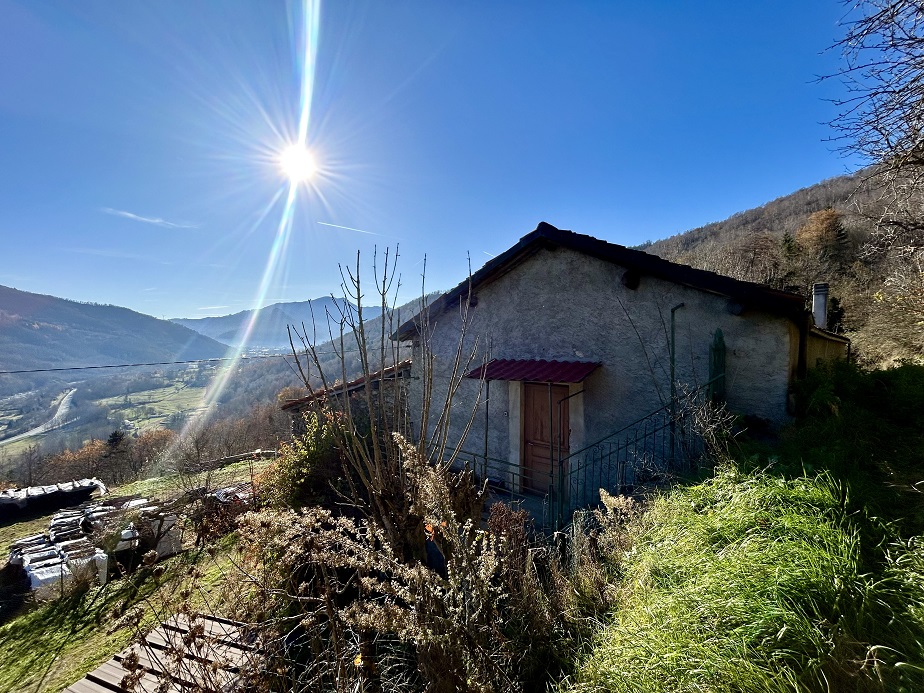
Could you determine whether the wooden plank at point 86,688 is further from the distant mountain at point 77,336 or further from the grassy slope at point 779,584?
the distant mountain at point 77,336

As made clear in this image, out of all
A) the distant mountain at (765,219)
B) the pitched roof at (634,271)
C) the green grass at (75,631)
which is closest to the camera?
the green grass at (75,631)

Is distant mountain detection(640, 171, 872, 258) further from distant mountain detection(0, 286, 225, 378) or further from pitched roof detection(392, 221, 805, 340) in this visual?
distant mountain detection(0, 286, 225, 378)

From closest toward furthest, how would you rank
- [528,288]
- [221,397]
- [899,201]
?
[899,201] → [528,288] → [221,397]

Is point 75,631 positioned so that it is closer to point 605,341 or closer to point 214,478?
point 605,341

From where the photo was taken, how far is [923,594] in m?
2.12

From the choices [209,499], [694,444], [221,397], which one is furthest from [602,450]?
[221,397]

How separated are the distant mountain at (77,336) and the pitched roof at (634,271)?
69697 millimetres

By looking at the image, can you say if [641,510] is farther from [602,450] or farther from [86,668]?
[86,668]

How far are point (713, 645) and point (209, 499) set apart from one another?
8445 millimetres

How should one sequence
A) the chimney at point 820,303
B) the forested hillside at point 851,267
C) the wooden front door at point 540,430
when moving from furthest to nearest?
the chimney at point 820,303 → the wooden front door at point 540,430 → the forested hillside at point 851,267

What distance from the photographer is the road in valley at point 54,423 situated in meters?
50.5

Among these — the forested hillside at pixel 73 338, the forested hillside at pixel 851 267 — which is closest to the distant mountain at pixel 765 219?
the forested hillside at pixel 851 267

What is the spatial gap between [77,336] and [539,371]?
9319 cm

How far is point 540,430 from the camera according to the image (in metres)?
8.41
